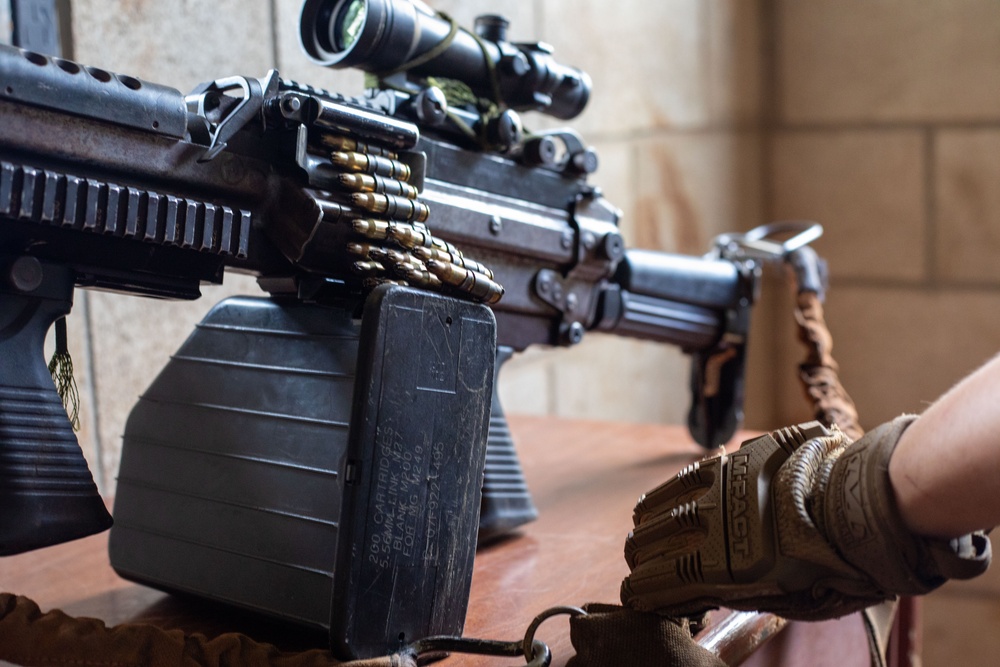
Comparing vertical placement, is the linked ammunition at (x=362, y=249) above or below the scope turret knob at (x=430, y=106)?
below

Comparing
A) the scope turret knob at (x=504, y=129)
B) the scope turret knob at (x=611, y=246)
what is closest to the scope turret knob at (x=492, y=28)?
the scope turret knob at (x=504, y=129)

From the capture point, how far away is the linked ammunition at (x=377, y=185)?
76cm

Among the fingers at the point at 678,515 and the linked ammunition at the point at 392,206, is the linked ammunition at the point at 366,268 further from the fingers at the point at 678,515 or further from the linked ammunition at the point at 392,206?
the fingers at the point at 678,515

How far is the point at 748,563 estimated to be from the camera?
61cm

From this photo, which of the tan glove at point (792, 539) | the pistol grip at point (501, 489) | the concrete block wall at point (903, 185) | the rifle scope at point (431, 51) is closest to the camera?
the tan glove at point (792, 539)

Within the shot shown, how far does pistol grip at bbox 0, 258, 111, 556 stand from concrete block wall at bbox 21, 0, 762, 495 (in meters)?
0.44

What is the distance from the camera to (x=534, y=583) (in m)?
0.89

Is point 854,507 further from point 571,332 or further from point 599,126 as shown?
point 599,126

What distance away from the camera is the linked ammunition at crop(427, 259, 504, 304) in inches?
29.4

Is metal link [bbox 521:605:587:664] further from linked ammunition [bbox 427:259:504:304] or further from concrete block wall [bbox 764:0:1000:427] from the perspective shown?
concrete block wall [bbox 764:0:1000:427]

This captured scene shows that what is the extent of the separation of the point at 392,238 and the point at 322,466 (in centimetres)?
17

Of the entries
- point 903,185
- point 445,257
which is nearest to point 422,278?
point 445,257

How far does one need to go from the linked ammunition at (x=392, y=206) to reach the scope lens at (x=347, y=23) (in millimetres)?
186

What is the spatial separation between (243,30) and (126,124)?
0.64 meters
